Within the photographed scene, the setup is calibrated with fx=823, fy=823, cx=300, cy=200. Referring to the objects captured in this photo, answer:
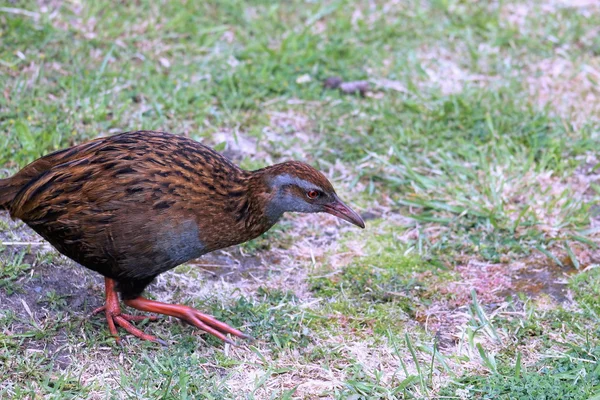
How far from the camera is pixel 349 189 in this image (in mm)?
6172

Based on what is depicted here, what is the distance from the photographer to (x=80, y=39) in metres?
7.18

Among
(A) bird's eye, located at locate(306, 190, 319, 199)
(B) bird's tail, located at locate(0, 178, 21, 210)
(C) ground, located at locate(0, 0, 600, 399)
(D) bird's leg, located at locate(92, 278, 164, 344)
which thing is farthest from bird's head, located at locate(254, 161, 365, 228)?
(B) bird's tail, located at locate(0, 178, 21, 210)

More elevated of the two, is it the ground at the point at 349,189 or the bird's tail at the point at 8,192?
the bird's tail at the point at 8,192

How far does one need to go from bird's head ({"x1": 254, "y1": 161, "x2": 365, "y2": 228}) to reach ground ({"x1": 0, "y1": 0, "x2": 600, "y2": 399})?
657mm

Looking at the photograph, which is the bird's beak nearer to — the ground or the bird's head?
the bird's head

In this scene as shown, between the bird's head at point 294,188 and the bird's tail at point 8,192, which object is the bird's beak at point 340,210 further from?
the bird's tail at point 8,192

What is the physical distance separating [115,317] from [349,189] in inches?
87.4

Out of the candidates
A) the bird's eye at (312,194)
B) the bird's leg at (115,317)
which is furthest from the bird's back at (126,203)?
the bird's eye at (312,194)

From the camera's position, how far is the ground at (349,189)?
14.4 ft

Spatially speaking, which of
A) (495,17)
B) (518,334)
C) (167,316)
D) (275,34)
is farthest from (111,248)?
(495,17)

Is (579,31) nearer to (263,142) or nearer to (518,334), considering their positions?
(263,142)

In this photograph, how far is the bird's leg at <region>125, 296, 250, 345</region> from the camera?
4.59 meters

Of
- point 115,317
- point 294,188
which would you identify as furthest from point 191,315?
point 294,188

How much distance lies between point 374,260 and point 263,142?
1580 mm
